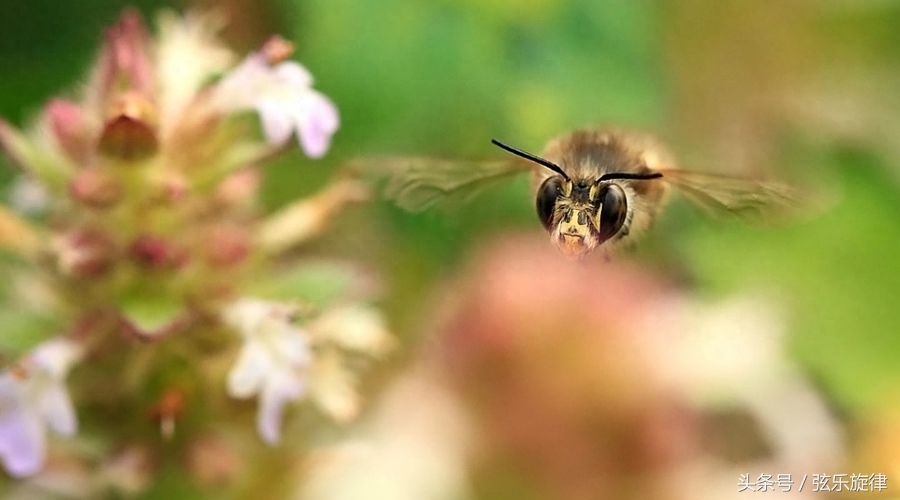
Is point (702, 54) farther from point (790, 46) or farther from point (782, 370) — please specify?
point (782, 370)

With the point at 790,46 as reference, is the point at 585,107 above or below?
below

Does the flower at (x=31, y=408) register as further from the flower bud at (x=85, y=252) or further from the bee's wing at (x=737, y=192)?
the bee's wing at (x=737, y=192)

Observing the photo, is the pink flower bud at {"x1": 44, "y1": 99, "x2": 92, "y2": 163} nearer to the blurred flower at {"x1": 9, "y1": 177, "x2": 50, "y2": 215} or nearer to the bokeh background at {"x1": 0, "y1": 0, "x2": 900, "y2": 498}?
the blurred flower at {"x1": 9, "y1": 177, "x2": 50, "y2": 215}

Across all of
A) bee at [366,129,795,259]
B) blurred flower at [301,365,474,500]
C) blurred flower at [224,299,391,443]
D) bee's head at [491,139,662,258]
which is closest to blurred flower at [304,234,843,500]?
blurred flower at [301,365,474,500]

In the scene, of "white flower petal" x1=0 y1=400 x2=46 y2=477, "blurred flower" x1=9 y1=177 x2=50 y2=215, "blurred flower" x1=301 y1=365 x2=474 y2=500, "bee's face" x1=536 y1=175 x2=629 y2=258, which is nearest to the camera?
"bee's face" x1=536 y1=175 x2=629 y2=258

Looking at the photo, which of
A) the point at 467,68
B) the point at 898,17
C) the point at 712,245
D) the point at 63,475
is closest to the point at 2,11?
the point at 467,68

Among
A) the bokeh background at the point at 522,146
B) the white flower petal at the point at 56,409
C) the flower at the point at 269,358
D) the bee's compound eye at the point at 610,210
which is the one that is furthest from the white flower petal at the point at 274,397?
the bokeh background at the point at 522,146
